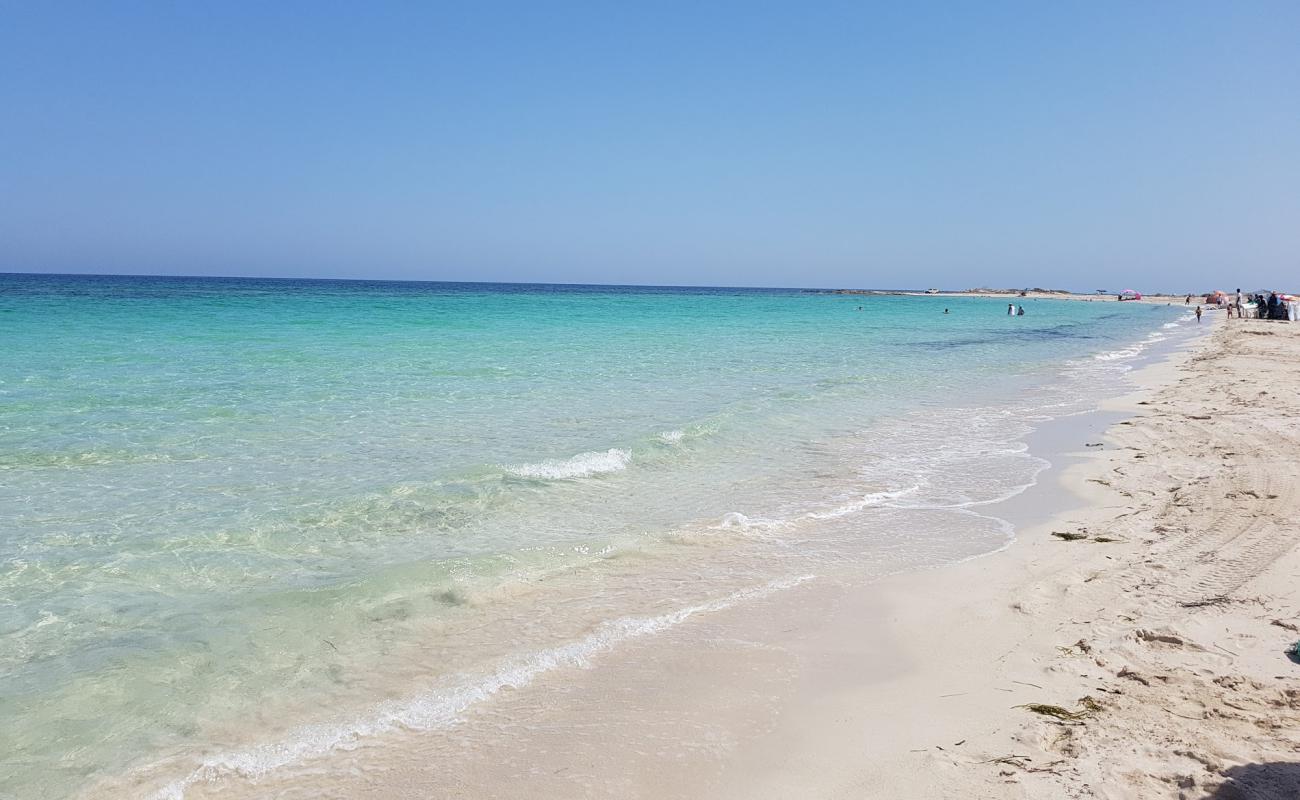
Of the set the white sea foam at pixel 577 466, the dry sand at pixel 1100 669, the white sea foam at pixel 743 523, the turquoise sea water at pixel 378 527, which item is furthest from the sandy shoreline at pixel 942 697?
the white sea foam at pixel 577 466

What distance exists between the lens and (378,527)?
6.27m

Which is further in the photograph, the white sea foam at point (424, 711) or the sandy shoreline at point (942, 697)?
the white sea foam at point (424, 711)

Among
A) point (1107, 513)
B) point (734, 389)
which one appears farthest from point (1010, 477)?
point (734, 389)

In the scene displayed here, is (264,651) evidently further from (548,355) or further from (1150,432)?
(548,355)

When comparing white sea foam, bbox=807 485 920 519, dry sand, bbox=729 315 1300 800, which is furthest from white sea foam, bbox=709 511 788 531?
dry sand, bbox=729 315 1300 800

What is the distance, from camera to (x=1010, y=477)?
837 centimetres

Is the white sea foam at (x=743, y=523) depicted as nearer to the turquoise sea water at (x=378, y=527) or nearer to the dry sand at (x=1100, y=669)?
the turquoise sea water at (x=378, y=527)

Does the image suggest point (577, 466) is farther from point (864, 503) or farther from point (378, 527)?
point (864, 503)

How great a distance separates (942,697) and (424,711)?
101 inches

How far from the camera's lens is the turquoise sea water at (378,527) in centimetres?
368

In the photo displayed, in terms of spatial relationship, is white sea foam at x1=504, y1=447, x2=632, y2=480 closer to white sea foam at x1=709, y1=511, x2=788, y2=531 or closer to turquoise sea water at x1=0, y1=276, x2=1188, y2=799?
turquoise sea water at x1=0, y1=276, x2=1188, y2=799

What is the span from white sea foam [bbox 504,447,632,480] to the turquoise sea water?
0.12ft

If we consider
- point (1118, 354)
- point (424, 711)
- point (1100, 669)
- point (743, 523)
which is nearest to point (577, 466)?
point (743, 523)

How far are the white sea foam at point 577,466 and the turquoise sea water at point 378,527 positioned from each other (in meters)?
0.04
